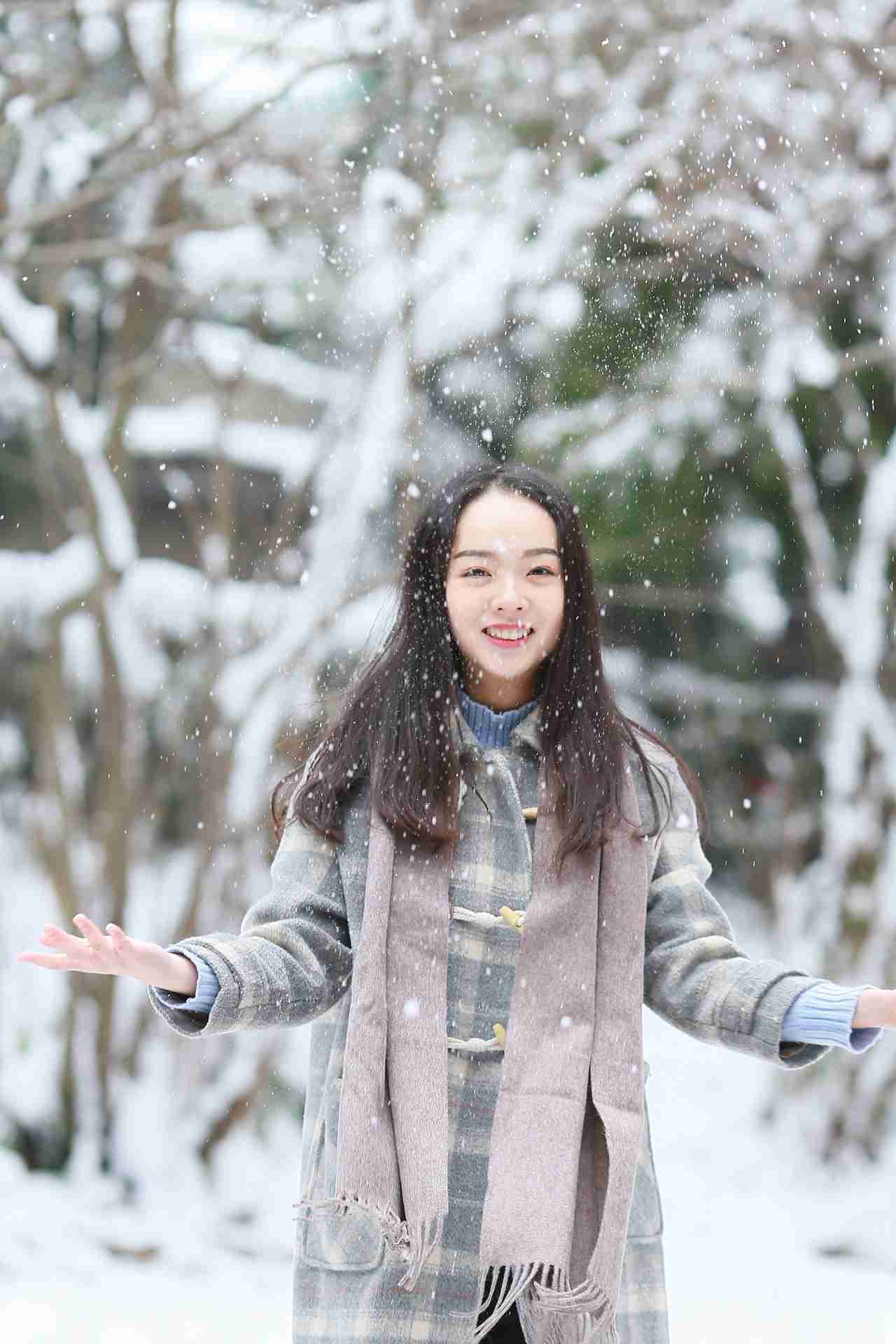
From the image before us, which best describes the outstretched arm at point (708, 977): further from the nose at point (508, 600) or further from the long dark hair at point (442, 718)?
the nose at point (508, 600)

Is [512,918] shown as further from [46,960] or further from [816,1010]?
[46,960]

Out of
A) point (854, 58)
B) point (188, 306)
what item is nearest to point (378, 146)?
point (188, 306)

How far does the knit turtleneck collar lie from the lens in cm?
154

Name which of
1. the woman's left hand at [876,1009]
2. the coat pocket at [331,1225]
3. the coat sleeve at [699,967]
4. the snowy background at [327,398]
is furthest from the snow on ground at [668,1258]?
the woman's left hand at [876,1009]

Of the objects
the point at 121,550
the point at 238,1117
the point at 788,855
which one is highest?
the point at 121,550

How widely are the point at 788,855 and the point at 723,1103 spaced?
83 cm

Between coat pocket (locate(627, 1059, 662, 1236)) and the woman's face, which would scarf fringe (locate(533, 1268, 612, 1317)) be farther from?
the woman's face

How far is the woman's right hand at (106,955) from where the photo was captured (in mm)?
1236

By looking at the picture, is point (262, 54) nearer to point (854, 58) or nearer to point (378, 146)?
point (378, 146)

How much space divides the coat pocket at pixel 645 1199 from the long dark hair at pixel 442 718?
1.03 feet

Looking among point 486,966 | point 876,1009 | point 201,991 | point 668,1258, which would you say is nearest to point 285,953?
point 201,991

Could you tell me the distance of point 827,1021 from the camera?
1302mm

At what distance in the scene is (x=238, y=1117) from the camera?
359cm

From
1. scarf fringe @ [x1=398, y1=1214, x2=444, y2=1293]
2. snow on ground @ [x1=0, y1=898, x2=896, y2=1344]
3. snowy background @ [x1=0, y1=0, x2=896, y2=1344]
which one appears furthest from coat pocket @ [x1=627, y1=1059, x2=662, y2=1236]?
snowy background @ [x1=0, y1=0, x2=896, y2=1344]
